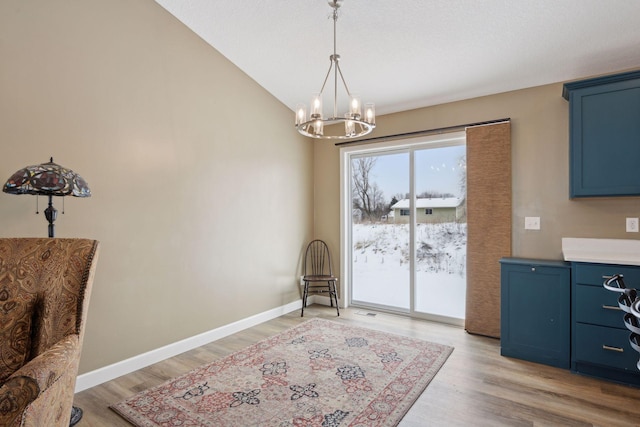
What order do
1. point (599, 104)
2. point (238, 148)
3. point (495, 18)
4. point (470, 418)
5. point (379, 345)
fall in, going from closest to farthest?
point (470, 418)
point (495, 18)
point (599, 104)
point (379, 345)
point (238, 148)

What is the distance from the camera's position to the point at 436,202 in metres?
4.03

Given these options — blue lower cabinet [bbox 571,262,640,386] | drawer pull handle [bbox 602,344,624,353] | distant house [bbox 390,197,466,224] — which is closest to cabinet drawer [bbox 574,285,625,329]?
blue lower cabinet [bbox 571,262,640,386]

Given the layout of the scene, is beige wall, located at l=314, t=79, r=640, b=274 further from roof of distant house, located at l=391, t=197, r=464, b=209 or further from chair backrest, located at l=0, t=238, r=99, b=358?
chair backrest, located at l=0, t=238, r=99, b=358

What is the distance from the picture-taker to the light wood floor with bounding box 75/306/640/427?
2088 millimetres

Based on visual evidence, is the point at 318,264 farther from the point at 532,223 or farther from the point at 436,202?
the point at 532,223

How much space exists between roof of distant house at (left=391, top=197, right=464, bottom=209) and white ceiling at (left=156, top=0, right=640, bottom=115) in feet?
3.73

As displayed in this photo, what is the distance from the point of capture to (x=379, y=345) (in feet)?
10.7

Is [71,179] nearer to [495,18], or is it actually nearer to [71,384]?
[71,384]

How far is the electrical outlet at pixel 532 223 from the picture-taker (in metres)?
3.32

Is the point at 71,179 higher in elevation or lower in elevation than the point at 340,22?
lower

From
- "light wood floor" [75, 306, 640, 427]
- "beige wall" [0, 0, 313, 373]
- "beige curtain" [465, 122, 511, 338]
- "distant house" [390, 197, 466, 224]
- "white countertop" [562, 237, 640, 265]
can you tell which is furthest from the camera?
"distant house" [390, 197, 466, 224]

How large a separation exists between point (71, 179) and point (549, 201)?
3892 millimetres

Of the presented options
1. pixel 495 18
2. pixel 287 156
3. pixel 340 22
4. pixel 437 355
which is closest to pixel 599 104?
pixel 495 18

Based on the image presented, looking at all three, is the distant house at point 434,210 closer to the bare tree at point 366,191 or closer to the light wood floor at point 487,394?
the bare tree at point 366,191
